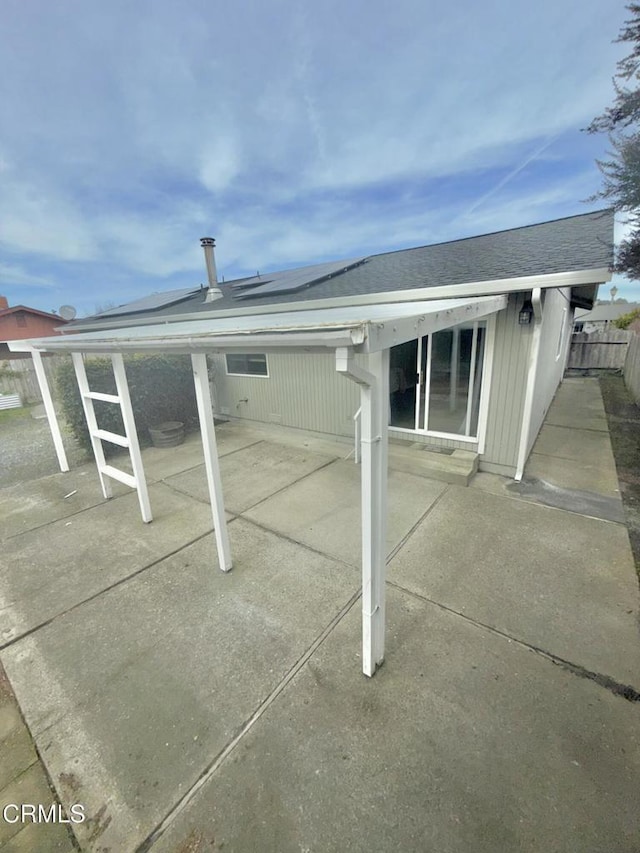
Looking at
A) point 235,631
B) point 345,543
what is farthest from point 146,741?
point 345,543

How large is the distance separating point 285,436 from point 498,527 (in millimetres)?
4614

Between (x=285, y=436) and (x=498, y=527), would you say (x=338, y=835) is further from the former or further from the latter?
(x=285, y=436)

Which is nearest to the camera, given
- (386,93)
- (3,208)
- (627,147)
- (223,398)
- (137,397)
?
(627,147)

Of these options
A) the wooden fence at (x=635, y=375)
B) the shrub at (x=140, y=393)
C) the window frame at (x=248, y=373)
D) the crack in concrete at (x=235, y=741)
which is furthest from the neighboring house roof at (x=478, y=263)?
the wooden fence at (x=635, y=375)

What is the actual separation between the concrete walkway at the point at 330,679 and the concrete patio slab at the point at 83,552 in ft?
0.08

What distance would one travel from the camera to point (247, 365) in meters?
7.96

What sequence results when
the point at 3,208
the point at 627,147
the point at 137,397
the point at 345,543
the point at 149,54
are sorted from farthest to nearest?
the point at 3,208 → the point at 137,397 → the point at 149,54 → the point at 627,147 → the point at 345,543

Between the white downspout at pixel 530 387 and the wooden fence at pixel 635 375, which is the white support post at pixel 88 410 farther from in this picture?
the wooden fence at pixel 635 375

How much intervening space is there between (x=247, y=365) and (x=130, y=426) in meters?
4.40

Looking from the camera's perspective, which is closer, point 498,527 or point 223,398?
point 498,527

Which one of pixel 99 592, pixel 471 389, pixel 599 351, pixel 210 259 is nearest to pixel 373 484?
pixel 99 592

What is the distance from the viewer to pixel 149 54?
6039mm

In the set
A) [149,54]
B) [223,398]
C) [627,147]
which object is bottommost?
[223,398]

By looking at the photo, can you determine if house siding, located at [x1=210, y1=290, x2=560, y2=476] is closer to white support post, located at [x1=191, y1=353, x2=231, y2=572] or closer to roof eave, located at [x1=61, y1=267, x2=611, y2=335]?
roof eave, located at [x1=61, y1=267, x2=611, y2=335]
